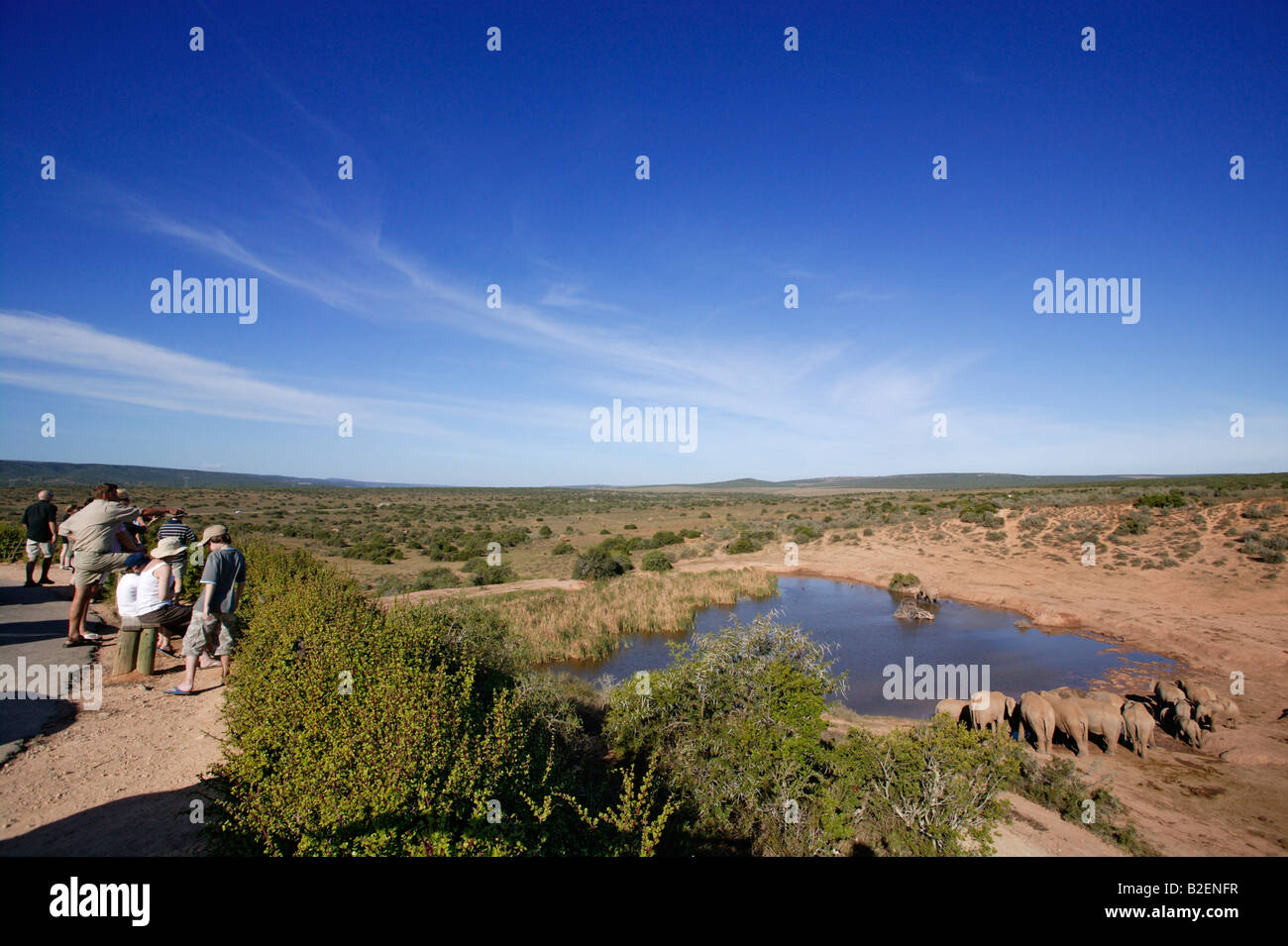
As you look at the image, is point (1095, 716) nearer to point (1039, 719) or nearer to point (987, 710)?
point (1039, 719)

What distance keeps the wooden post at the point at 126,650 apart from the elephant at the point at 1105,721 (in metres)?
14.9

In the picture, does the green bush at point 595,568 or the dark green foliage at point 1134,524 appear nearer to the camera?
the green bush at point 595,568

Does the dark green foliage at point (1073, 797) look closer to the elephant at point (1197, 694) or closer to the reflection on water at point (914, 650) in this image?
the reflection on water at point (914, 650)

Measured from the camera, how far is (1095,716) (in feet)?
32.8

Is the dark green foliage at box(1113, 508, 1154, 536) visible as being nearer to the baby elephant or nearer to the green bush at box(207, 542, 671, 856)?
the baby elephant

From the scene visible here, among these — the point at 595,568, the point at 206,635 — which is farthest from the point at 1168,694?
the point at 595,568

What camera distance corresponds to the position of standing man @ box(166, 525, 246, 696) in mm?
6484

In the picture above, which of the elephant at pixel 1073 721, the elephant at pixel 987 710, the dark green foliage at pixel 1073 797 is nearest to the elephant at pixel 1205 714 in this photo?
the elephant at pixel 1073 721

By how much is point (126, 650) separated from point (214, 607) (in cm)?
152

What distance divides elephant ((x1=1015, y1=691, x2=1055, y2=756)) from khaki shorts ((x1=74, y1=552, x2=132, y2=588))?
14.4m

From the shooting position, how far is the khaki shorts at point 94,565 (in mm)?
7055
